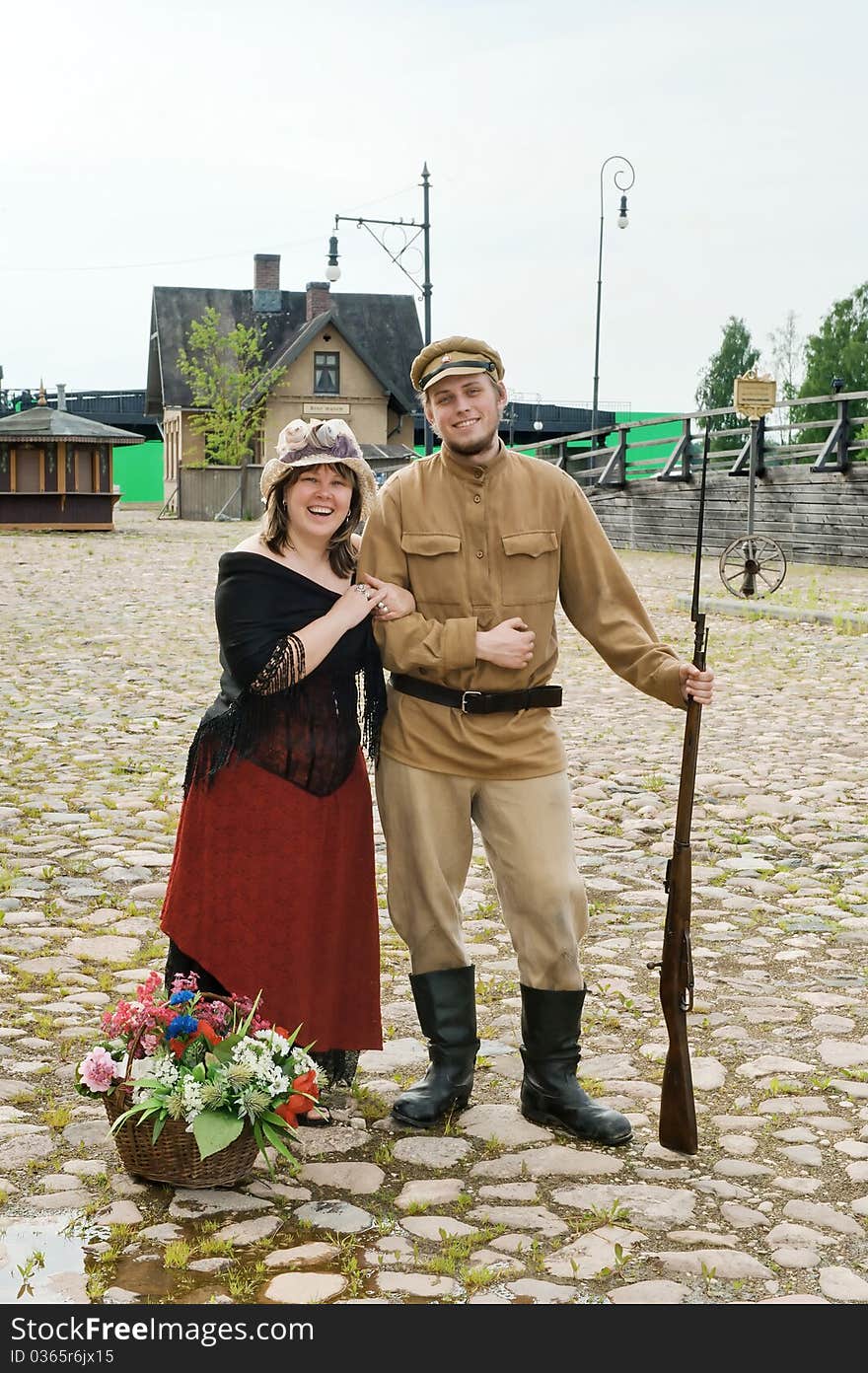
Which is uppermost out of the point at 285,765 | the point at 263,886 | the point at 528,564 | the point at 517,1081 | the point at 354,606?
the point at 528,564

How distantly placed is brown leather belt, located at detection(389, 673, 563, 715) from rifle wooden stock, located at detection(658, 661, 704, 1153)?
0.43 m

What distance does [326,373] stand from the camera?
5575 cm

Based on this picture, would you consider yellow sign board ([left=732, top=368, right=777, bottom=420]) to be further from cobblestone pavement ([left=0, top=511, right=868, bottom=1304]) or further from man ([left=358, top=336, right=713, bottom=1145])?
man ([left=358, top=336, right=713, bottom=1145])

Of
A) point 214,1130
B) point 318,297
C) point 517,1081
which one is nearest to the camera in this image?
point 214,1130

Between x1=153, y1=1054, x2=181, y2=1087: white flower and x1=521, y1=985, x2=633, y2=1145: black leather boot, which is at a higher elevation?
x1=153, y1=1054, x2=181, y2=1087: white flower

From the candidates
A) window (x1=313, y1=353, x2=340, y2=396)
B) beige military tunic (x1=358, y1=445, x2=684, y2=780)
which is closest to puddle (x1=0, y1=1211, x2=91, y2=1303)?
beige military tunic (x1=358, y1=445, x2=684, y2=780)

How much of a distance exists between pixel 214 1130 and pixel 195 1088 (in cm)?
11

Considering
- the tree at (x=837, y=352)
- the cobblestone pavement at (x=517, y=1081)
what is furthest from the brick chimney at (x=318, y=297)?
the cobblestone pavement at (x=517, y=1081)

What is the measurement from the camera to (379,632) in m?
4.46

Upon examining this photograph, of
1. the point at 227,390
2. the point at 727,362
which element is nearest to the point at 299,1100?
the point at 227,390

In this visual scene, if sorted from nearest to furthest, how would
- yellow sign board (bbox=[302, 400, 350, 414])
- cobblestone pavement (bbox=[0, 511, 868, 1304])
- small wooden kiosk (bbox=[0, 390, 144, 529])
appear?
cobblestone pavement (bbox=[0, 511, 868, 1304])
small wooden kiosk (bbox=[0, 390, 144, 529])
yellow sign board (bbox=[302, 400, 350, 414])

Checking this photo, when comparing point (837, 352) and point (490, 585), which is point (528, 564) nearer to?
point (490, 585)

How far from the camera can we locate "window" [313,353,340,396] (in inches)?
2192
